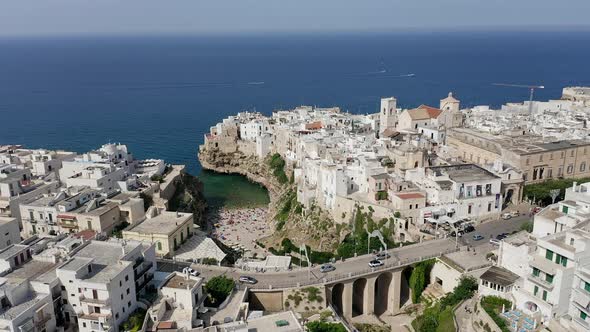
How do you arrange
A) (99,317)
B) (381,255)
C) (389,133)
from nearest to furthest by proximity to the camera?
(99,317) → (381,255) → (389,133)

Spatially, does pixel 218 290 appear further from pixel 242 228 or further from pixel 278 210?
pixel 278 210

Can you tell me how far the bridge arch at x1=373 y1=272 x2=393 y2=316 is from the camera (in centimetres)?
→ 4765

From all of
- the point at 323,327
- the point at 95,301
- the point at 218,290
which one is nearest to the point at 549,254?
the point at 323,327

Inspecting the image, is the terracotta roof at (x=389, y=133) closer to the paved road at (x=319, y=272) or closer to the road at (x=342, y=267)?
the road at (x=342, y=267)

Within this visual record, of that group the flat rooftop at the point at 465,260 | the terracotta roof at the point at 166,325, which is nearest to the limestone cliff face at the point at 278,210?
the flat rooftop at the point at 465,260

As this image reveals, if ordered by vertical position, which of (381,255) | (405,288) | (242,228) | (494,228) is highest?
(494,228)

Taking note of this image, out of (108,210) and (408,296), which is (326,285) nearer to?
(408,296)

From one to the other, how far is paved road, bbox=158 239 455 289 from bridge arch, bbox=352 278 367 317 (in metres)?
1.48

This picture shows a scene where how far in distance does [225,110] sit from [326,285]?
113 meters

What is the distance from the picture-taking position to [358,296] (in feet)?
158

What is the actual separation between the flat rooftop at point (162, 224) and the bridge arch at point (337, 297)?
17425 millimetres

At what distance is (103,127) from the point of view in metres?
127

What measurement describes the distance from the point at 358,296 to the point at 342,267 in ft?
11.8

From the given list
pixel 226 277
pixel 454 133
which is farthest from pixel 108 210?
pixel 454 133
